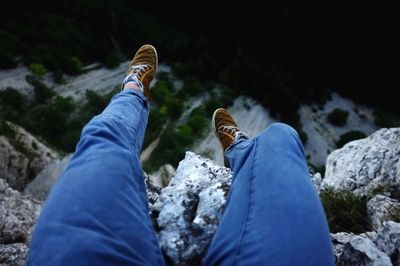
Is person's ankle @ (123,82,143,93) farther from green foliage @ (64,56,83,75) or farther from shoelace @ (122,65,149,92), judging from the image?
green foliage @ (64,56,83,75)

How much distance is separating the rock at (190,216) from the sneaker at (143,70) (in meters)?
0.82

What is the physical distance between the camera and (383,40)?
1586 centimetres

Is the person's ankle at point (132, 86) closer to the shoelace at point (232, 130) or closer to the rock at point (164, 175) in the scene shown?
the shoelace at point (232, 130)

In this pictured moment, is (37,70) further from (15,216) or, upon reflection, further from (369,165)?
(369,165)

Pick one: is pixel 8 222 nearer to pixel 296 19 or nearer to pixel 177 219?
pixel 177 219

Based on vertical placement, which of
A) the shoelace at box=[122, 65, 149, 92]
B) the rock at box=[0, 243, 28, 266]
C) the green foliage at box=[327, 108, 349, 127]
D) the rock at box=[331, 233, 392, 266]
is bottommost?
the rock at box=[0, 243, 28, 266]

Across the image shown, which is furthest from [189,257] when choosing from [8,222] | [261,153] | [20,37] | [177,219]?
[20,37]

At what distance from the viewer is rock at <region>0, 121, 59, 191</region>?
588cm

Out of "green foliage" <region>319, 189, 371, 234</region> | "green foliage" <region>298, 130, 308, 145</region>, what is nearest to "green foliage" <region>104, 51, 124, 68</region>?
"green foliage" <region>298, 130, 308, 145</region>

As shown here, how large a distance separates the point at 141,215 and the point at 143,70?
153 cm

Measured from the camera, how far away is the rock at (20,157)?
5879 millimetres

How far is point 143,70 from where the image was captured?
7.64 ft

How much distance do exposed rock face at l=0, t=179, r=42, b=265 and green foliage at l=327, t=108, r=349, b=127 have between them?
14335mm

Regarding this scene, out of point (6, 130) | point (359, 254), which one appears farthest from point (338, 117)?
point (359, 254)
